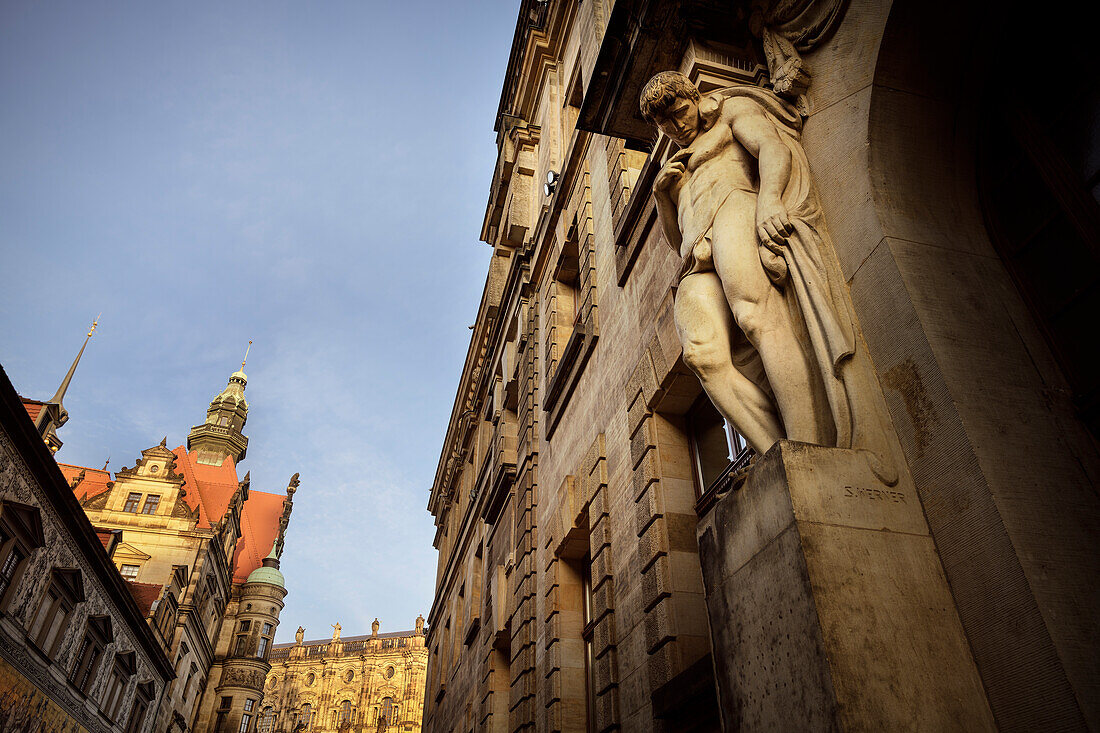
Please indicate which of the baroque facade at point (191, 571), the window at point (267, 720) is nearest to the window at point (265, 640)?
the baroque facade at point (191, 571)

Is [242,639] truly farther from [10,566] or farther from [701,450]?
[701,450]

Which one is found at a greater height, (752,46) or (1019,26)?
(752,46)

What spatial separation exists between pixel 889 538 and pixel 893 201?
2.01 metres

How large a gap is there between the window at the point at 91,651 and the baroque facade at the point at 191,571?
15.2 ft

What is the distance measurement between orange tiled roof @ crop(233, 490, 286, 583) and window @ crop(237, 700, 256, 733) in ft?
34.4

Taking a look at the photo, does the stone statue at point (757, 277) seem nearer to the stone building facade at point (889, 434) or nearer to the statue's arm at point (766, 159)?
the statue's arm at point (766, 159)

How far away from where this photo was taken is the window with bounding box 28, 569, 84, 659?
1989cm

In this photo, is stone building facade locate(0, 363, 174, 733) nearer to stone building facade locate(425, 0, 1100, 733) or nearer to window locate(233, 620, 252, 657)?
stone building facade locate(425, 0, 1100, 733)

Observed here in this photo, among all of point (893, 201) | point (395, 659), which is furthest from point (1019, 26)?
point (395, 659)

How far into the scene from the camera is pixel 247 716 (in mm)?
49125

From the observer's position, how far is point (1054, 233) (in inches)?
155

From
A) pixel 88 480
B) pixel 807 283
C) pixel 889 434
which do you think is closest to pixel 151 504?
pixel 88 480

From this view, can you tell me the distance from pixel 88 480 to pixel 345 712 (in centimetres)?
3495

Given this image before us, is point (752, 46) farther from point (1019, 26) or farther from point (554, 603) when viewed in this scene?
point (554, 603)
